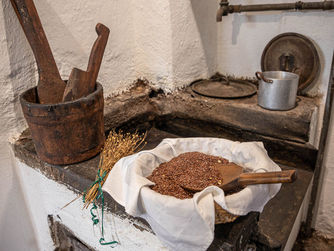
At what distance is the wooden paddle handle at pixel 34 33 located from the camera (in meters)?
0.95

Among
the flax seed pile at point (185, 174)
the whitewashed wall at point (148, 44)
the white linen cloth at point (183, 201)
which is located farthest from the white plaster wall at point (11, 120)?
the flax seed pile at point (185, 174)

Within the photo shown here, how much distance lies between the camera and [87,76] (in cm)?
101

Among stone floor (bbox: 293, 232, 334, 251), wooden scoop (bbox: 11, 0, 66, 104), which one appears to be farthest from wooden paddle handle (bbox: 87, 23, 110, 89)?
stone floor (bbox: 293, 232, 334, 251)

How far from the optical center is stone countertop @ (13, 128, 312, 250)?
72 cm

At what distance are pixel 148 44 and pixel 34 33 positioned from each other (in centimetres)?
66

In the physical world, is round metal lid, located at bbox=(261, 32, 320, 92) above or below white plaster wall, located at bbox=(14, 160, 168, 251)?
above

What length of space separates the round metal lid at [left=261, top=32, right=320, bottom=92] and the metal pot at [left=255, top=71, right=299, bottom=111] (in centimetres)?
18

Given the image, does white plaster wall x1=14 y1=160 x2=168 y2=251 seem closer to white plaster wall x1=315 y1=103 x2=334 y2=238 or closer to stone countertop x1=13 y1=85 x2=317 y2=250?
stone countertop x1=13 y1=85 x2=317 y2=250

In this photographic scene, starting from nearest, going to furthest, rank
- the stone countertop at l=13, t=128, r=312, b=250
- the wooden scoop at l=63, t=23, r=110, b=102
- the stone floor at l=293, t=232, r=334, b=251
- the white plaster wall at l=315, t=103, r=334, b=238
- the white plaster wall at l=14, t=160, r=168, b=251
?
the stone countertop at l=13, t=128, r=312, b=250, the white plaster wall at l=14, t=160, r=168, b=251, the wooden scoop at l=63, t=23, r=110, b=102, the white plaster wall at l=315, t=103, r=334, b=238, the stone floor at l=293, t=232, r=334, b=251

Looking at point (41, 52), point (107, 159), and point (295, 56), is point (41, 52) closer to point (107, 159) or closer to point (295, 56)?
point (107, 159)

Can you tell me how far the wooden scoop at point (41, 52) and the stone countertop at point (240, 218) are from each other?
10.2 inches

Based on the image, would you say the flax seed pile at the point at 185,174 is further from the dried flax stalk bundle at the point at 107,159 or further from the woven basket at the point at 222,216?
the dried flax stalk bundle at the point at 107,159

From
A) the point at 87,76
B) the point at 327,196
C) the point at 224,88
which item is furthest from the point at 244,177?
the point at 327,196

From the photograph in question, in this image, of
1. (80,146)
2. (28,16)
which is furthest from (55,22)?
(80,146)
